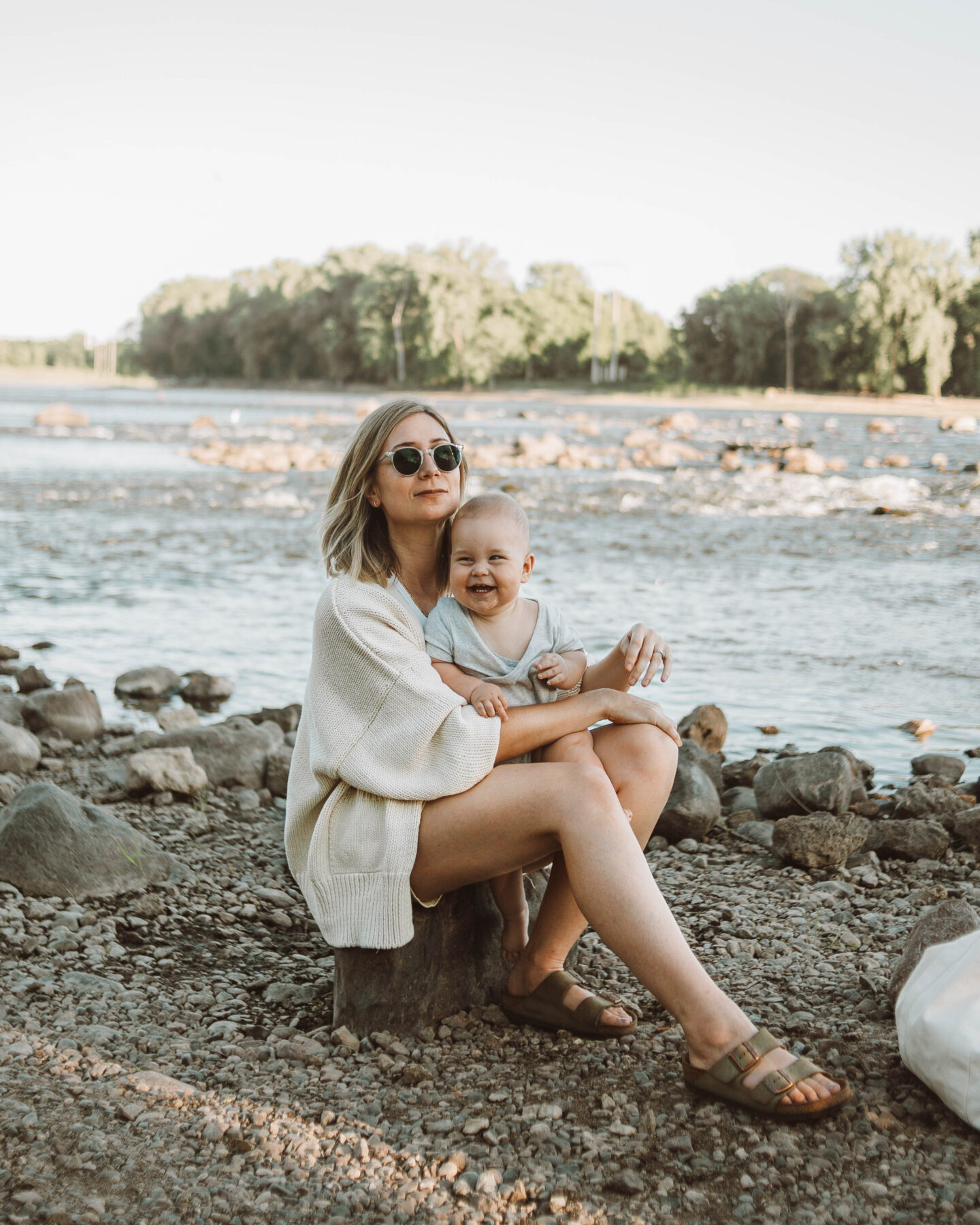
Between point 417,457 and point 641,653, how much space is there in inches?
29.9

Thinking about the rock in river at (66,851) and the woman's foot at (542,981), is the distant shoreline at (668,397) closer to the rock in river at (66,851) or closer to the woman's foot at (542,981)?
the rock in river at (66,851)

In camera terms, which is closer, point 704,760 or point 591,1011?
point 591,1011

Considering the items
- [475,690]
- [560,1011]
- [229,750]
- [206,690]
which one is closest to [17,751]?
[229,750]

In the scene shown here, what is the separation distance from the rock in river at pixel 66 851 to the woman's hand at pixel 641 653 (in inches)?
70.9

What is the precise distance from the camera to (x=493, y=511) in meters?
3.09

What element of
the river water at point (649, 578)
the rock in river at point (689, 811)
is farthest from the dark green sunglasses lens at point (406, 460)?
the river water at point (649, 578)

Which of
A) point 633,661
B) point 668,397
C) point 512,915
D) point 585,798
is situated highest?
point 668,397

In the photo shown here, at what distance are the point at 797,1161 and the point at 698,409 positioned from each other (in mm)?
52954

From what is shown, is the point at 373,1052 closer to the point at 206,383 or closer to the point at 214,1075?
the point at 214,1075

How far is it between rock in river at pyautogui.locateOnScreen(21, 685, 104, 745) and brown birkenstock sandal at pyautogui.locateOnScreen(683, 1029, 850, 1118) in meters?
4.21

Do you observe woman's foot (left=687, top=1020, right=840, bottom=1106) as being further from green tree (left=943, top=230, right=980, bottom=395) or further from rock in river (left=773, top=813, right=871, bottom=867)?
green tree (left=943, top=230, right=980, bottom=395)

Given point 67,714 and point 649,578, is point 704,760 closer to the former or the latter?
point 67,714

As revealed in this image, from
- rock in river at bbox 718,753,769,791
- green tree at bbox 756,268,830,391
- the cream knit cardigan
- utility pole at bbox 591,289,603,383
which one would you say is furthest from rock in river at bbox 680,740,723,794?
utility pole at bbox 591,289,603,383

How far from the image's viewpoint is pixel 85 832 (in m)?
3.83
